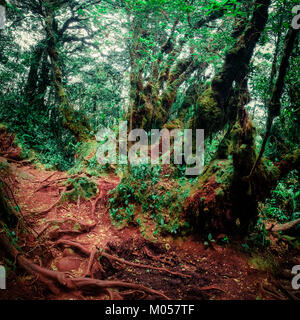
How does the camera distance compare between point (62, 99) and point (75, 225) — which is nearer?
point (75, 225)

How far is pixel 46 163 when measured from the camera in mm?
8125

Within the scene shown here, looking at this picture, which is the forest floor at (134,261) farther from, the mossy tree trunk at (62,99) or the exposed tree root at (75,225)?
the mossy tree trunk at (62,99)

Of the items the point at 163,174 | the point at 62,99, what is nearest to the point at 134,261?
the point at 163,174

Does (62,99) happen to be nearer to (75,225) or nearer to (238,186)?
(75,225)

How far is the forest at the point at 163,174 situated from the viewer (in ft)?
9.48

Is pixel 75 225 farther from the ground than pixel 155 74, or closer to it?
closer to it

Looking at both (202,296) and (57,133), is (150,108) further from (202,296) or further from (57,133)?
(202,296)

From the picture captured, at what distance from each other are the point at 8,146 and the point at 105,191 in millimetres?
5655

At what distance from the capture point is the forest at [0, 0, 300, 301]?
114 inches

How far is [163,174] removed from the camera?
5.78 meters

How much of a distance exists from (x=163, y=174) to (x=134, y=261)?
2.80 metres

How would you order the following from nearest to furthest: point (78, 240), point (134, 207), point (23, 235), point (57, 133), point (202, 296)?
point (202, 296) < point (23, 235) < point (78, 240) < point (134, 207) < point (57, 133)

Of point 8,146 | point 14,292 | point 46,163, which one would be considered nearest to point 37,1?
point 8,146
